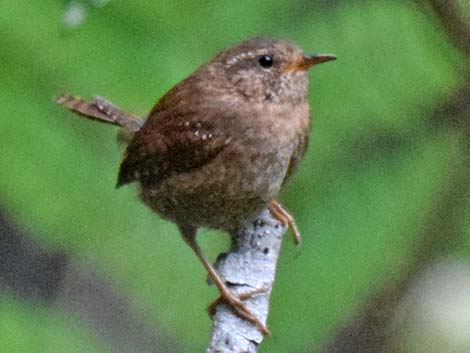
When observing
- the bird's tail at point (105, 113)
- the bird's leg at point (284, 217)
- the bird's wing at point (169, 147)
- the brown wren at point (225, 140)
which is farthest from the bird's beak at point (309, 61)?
the bird's tail at point (105, 113)

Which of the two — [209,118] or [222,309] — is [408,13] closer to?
[209,118]

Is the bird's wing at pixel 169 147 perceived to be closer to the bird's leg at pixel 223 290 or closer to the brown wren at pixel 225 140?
the brown wren at pixel 225 140

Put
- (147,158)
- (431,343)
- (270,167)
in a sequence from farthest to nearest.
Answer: (147,158) → (270,167) → (431,343)

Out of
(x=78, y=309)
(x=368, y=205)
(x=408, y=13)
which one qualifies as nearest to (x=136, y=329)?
(x=78, y=309)

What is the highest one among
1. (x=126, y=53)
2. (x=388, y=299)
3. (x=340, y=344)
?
(x=126, y=53)

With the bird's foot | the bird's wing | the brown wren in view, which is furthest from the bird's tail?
the bird's foot

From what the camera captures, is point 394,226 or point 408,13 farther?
point 394,226
